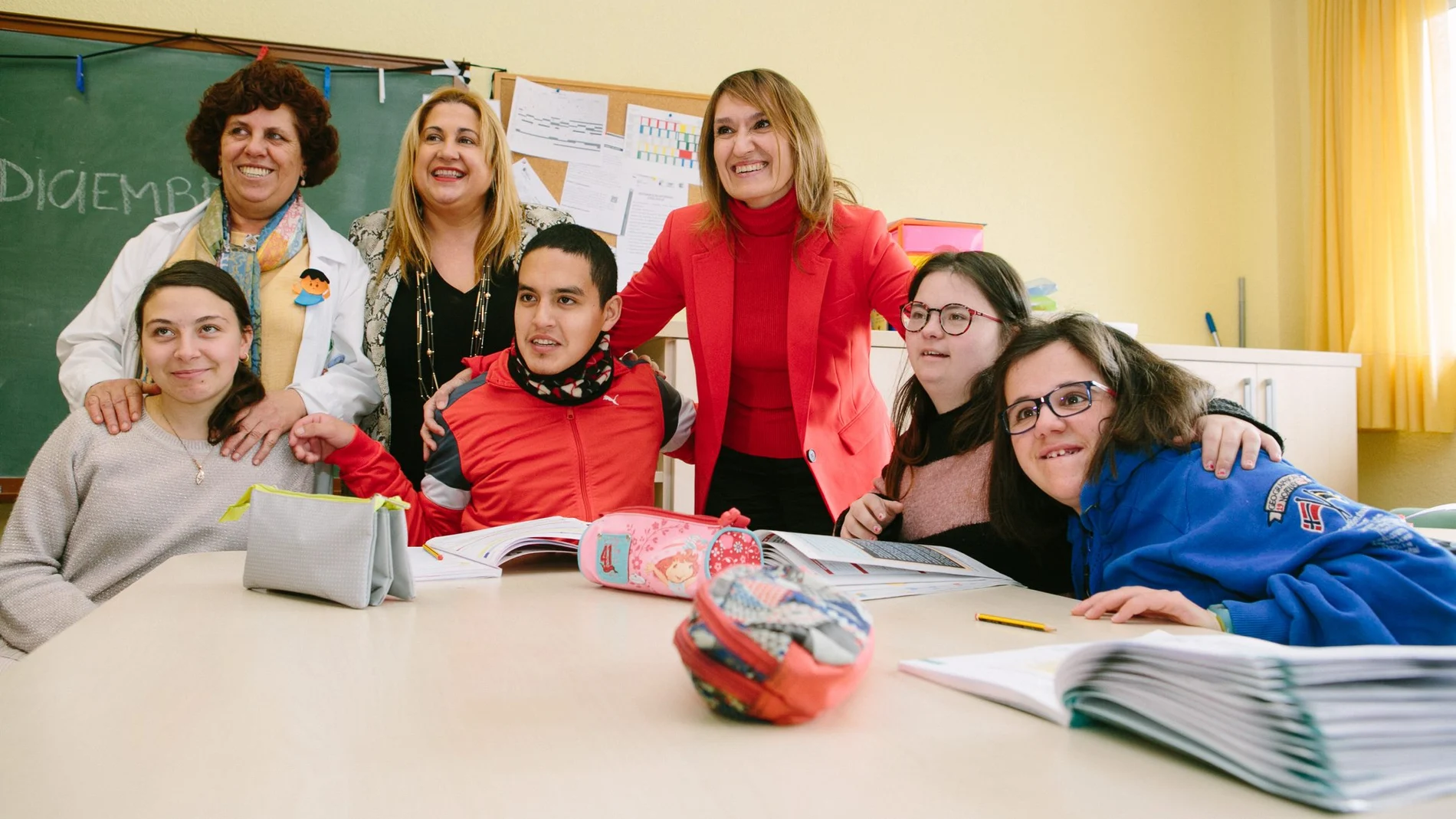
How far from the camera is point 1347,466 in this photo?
301 cm

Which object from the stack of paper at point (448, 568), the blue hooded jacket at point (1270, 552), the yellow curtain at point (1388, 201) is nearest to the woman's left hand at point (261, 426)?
the stack of paper at point (448, 568)

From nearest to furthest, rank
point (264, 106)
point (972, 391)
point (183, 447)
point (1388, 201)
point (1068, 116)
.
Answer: point (972, 391)
point (183, 447)
point (264, 106)
point (1388, 201)
point (1068, 116)

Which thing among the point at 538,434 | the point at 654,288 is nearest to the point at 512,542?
the point at 538,434

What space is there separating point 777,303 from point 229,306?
0.96m

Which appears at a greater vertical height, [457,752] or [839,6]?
[839,6]

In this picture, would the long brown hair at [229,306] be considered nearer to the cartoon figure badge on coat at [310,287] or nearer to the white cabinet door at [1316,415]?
the cartoon figure badge on coat at [310,287]

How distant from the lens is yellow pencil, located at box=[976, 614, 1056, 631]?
2.63 ft

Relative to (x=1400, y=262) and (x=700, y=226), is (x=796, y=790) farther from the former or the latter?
(x=1400, y=262)

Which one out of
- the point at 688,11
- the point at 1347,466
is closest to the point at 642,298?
the point at 688,11

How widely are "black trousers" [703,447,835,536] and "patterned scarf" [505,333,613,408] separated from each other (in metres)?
0.31

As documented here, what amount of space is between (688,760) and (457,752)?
117mm

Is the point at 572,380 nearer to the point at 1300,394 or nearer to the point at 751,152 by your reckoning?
the point at 751,152

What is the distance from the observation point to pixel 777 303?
176cm

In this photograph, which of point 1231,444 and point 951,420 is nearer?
point 1231,444
